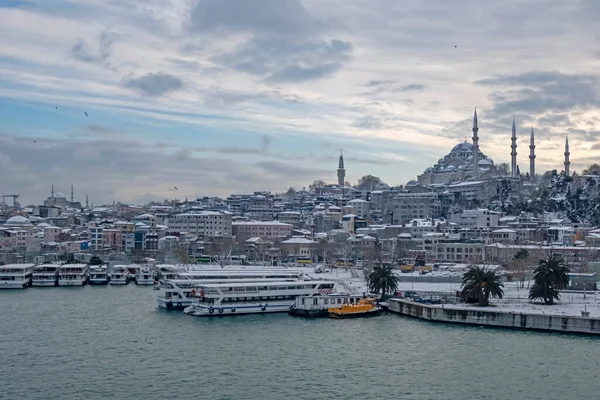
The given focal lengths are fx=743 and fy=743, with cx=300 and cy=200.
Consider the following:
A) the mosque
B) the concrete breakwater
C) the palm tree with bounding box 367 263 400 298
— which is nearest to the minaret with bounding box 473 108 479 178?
the mosque

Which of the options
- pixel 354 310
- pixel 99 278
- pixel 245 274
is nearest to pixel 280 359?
pixel 354 310

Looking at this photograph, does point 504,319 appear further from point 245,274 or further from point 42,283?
point 42,283

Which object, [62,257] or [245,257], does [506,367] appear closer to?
[245,257]

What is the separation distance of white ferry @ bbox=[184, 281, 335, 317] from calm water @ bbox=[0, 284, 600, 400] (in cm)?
74

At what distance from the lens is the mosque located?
86.2 m

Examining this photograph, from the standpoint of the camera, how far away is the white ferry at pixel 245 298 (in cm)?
2827

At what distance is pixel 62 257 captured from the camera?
61.0m

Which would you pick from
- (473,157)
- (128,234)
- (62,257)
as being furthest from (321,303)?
(473,157)

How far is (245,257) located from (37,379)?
40128 mm

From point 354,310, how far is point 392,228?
39.7m

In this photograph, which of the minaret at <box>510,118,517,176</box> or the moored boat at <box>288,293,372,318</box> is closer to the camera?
the moored boat at <box>288,293,372,318</box>

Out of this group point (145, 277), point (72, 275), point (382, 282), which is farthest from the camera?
point (145, 277)

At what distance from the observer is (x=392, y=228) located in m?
67.1

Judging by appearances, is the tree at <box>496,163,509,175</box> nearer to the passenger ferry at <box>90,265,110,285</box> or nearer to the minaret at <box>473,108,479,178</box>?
the minaret at <box>473,108,479,178</box>
